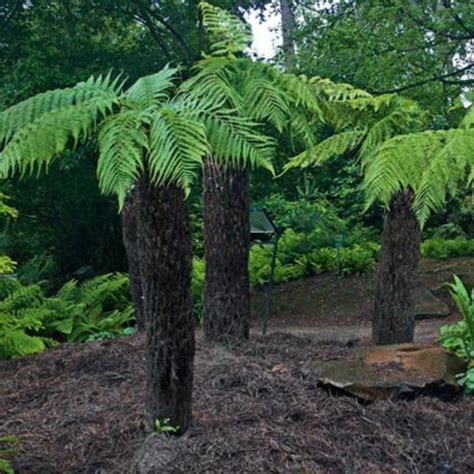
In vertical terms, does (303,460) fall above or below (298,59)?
below

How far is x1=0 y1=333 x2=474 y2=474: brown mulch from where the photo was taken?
9.06 feet

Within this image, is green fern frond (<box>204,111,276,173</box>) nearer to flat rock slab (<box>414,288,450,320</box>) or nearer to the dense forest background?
the dense forest background

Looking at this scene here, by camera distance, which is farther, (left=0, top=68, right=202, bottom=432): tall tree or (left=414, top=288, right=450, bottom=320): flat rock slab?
(left=414, top=288, right=450, bottom=320): flat rock slab

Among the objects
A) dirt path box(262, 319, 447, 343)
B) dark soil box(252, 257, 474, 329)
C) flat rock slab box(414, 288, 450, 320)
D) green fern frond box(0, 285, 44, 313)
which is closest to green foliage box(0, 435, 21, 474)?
green fern frond box(0, 285, 44, 313)

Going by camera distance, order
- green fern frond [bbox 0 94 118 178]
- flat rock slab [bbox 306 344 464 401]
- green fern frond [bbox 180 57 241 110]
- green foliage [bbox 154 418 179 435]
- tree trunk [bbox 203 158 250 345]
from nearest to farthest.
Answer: green fern frond [bbox 0 94 118 178] < green fern frond [bbox 180 57 241 110] < green foliage [bbox 154 418 179 435] < flat rock slab [bbox 306 344 464 401] < tree trunk [bbox 203 158 250 345]

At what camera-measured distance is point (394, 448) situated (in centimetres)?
288

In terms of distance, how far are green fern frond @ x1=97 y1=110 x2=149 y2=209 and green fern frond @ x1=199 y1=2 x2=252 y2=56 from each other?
93 cm

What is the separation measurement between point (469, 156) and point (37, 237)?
9.69 metres

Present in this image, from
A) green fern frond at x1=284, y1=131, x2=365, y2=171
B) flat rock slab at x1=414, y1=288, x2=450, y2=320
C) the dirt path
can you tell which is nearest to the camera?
green fern frond at x1=284, y1=131, x2=365, y2=171

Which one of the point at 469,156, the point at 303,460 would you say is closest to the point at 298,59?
the point at 469,156

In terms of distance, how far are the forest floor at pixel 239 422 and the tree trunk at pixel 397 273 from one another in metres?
0.53

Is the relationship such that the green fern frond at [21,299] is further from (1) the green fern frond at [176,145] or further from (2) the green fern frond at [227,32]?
(1) the green fern frond at [176,145]

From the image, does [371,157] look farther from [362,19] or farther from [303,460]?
[362,19]

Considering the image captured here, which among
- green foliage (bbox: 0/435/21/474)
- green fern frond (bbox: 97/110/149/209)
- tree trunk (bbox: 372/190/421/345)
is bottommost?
green foliage (bbox: 0/435/21/474)
